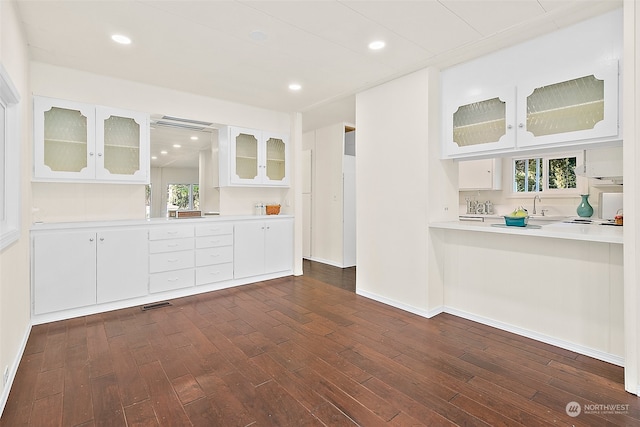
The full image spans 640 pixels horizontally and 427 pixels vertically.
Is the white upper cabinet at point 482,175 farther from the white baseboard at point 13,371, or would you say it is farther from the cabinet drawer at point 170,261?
the white baseboard at point 13,371

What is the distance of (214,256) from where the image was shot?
164 inches

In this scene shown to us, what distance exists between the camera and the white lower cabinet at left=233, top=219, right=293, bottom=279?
4398mm

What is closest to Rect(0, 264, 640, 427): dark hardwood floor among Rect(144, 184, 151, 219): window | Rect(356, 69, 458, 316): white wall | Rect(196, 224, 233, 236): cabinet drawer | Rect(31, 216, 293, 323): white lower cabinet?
Rect(31, 216, 293, 323): white lower cabinet

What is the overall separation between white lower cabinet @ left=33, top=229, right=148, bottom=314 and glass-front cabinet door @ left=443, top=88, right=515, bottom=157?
11.5 ft

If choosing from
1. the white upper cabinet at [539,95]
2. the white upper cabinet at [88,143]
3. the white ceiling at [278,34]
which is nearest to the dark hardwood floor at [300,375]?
the white upper cabinet at [88,143]

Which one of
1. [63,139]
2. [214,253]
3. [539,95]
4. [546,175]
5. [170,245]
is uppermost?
[539,95]

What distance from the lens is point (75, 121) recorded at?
333 centimetres

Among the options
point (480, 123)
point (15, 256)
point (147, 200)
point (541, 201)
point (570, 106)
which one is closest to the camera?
point (15, 256)

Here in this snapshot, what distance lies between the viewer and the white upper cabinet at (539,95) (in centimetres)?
227

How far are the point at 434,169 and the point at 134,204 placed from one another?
137 inches

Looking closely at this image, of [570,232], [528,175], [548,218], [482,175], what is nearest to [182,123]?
[570,232]

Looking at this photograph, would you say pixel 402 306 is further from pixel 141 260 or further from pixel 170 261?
pixel 141 260

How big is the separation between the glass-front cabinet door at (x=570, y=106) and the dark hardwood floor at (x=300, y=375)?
1.68 metres

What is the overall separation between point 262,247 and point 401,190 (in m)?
2.20
